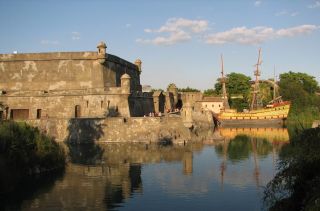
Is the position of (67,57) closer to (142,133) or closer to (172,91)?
(142,133)

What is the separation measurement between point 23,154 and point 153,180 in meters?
6.24

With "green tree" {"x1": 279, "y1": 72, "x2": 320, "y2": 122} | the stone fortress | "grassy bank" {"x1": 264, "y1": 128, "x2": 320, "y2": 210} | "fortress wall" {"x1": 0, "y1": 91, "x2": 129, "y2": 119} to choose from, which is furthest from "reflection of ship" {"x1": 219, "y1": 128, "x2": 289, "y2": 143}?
"grassy bank" {"x1": 264, "y1": 128, "x2": 320, "y2": 210}

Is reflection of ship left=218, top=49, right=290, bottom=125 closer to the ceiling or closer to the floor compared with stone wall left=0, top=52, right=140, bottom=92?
closer to the floor

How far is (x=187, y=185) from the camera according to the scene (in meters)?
17.6

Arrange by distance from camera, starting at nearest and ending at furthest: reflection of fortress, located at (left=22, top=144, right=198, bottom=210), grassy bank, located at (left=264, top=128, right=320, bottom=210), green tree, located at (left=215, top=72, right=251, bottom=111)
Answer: grassy bank, located at (left=264, top=128, right=320, bottom=210)
reflection of fortress, located at (left=22, top=144, right=198, bottom=210)
green tree, located at (left=215, top=72, right=251, bottom=111)

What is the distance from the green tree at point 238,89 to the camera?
249 feet

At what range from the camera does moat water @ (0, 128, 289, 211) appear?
14844 mm

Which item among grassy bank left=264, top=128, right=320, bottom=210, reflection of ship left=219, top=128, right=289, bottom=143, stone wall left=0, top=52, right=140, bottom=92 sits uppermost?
stone wall left=0, top=52, right=140, bottom=92

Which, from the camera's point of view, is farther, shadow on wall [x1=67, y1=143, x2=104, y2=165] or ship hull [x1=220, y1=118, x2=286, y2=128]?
ship hull [x1=220, y1=118, x2=286, y2=128]

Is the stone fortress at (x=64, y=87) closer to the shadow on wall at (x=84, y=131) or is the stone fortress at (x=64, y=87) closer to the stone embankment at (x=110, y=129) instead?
the shadow on wall at (x=84, y=131)

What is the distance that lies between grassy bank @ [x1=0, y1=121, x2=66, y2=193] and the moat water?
0.73 metres

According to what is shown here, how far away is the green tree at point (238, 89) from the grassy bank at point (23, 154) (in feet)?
188

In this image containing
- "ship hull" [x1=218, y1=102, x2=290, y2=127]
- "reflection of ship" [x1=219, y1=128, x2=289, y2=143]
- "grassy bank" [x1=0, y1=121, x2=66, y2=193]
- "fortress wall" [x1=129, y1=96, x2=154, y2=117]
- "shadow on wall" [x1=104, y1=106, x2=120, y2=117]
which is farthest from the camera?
"ship hull" [x1=218, y1=102, x2=290, y2=127]

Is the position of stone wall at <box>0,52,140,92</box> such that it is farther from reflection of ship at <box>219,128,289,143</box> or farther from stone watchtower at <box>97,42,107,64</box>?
reflection of ship at <box>219,128,289,143</box>
